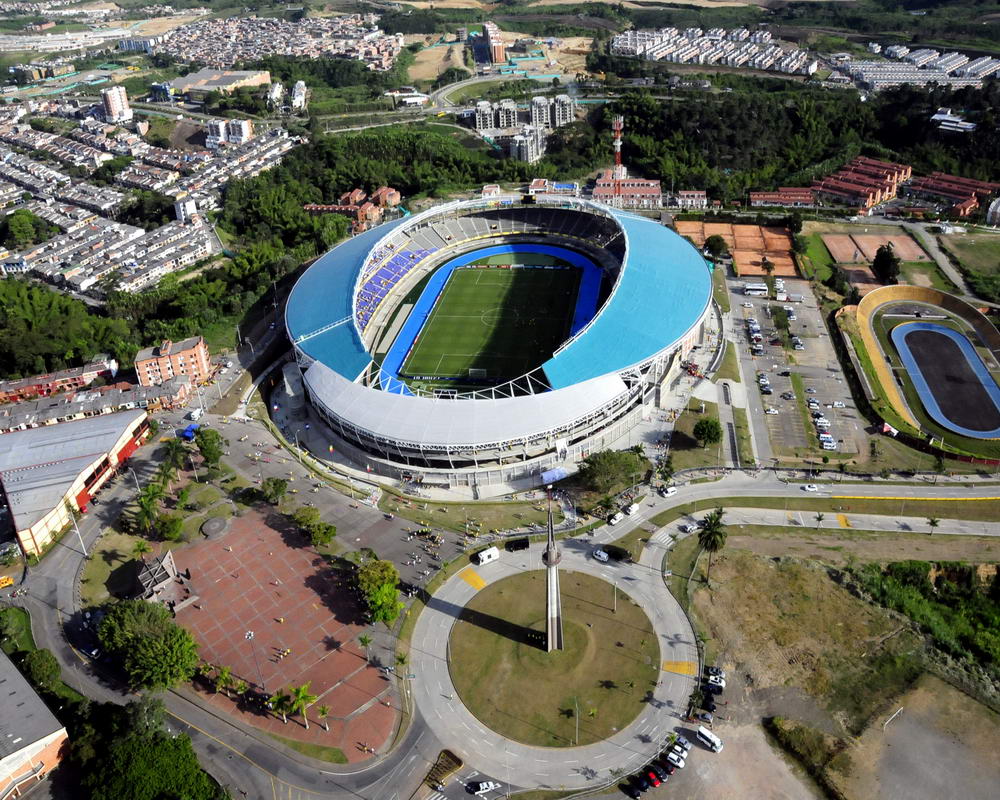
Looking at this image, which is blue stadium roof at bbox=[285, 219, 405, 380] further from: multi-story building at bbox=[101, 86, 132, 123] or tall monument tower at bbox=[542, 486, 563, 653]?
multi-story building at bbox=[101, 86, 132, 123]

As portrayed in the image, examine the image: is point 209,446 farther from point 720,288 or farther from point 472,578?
point 720,288

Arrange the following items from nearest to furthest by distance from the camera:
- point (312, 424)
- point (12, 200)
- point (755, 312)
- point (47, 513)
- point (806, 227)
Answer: point (47, 513)
point (312, 424)
point (755, 312)
point (806, 227)
point (12, 200)

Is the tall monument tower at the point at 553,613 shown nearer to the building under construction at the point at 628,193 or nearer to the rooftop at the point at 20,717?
the rooftop at the point at 20,717

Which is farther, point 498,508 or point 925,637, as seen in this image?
point 498,508

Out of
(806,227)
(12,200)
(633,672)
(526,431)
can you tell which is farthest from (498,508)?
(12,200)

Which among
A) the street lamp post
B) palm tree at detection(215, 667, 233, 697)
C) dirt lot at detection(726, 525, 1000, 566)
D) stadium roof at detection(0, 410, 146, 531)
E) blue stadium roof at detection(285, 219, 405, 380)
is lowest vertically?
the street lamp post

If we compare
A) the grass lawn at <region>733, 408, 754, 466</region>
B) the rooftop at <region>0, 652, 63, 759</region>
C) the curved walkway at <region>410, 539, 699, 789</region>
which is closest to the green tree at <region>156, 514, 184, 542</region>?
the rooftop at <region>0, 652, 63, 759</region>

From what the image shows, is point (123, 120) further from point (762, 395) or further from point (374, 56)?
point (762, 395)

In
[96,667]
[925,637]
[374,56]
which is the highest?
[374,56]
